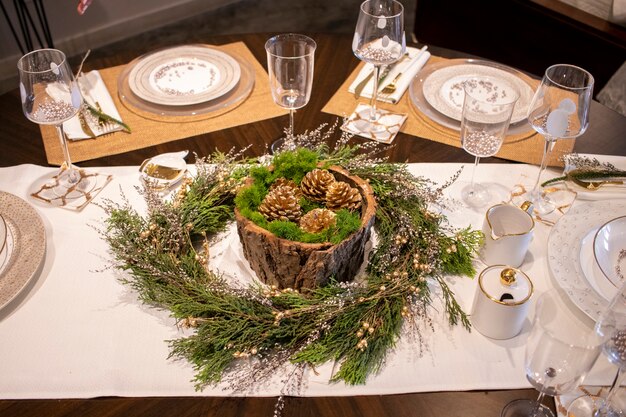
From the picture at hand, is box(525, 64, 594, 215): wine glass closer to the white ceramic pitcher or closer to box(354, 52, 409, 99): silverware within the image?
the white ceramic pitcher

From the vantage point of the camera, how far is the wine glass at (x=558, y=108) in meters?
1.18

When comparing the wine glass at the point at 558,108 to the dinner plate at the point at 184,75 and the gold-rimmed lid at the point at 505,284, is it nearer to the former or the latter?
the gold-rimmed lid at the point at 505,284

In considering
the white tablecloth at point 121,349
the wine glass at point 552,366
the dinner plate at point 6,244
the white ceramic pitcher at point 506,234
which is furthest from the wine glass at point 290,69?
the wine glass at point 552,366

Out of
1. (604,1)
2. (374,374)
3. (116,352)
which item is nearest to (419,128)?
(374,374)

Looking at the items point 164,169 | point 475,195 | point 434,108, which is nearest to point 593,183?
point 475,195

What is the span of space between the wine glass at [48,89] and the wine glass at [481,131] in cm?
79

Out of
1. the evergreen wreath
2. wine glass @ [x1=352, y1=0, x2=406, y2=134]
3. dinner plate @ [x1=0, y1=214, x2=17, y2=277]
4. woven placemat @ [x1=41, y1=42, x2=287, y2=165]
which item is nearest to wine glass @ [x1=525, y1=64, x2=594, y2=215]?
the evergreen wreath

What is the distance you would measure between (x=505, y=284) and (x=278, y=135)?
2.16 ft

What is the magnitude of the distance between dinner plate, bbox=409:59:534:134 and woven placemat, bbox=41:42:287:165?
1.13ft

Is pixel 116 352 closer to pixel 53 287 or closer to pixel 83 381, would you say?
pixel 83 381

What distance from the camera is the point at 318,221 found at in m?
1.02

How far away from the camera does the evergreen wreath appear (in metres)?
0.97

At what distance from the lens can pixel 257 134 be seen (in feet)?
4.68

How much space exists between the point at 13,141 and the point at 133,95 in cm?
31
